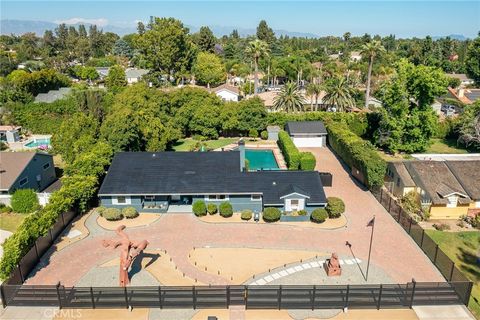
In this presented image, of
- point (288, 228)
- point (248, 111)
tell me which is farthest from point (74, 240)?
point (248, 111)

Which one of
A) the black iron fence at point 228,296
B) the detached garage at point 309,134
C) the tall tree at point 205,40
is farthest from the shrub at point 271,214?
the tall tree at point 205,40

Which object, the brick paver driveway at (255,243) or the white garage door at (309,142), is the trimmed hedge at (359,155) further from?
the brick paver driveway at (255,243)

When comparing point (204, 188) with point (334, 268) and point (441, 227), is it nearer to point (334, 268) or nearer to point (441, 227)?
point (334, 268)

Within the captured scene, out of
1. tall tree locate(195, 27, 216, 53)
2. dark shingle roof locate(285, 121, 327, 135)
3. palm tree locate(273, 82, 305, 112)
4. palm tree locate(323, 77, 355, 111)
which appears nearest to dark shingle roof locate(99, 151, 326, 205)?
dark shingle roof locate(285, 121, 327, 135)

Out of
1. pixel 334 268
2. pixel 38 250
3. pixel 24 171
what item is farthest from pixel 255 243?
pixel 24 171

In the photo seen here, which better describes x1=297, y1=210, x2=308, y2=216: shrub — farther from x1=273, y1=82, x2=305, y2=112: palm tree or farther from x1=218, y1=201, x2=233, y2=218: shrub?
x1=273, y1=82, x2=305, y2=112: palm tree

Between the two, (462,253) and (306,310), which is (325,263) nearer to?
(306,310)
